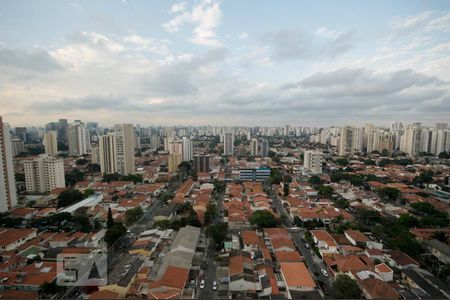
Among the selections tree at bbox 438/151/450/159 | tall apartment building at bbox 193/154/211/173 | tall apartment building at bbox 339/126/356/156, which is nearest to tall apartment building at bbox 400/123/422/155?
tree at bbox 438/151/450/159

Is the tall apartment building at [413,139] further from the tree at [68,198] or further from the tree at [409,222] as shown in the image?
the tree at [68,198]

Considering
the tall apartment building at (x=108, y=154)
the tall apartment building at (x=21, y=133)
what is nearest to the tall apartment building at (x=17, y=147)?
the tall apartment building at (x=21, y=133)

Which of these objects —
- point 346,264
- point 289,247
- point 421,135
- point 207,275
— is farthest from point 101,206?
point 421,135

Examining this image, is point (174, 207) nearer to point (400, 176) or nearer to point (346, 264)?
point (346, 264)

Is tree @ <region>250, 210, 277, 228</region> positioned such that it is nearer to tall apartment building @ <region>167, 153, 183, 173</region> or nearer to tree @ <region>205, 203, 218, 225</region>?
tree @ <region>205, 203, 218, 225</region>

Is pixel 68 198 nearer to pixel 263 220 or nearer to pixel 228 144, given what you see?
pixel 263 220

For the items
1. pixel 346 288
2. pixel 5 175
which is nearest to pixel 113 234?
pixel 346 288

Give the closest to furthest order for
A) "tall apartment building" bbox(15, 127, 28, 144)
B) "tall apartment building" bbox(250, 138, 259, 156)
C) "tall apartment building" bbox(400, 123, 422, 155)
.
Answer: "tall apartment building" bbox(400, 123, 422, 155) → "tall apartment building" bbox(250, 138, 259, 156) → "tall apartment building" bbox(15, 127, 28, 144)
